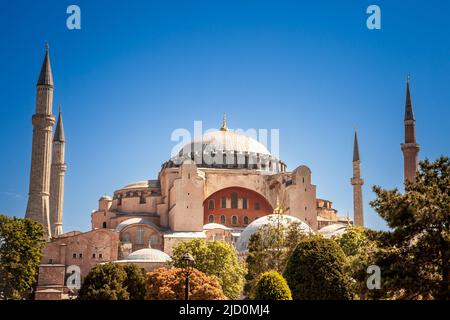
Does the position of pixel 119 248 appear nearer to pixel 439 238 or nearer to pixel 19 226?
pixel 19 226

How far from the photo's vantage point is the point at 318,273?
998 inches

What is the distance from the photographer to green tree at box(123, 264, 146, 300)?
32156mm

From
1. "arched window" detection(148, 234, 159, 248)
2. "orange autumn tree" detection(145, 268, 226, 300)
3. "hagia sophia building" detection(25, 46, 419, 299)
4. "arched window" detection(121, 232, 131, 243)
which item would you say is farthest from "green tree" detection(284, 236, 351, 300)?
"arched window" detection(121, 232, 131, 243)

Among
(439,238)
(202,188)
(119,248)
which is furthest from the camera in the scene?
(202,188)

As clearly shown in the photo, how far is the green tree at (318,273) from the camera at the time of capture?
25188mm

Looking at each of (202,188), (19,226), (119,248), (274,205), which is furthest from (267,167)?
(19,226)

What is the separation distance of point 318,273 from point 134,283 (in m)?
10.7

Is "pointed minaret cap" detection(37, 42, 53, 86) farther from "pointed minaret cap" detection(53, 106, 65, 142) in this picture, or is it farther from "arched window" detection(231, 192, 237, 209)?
"arched window" detection(231, 192, 237, 209)

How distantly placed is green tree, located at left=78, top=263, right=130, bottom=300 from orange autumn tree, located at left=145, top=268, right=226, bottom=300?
213 cm

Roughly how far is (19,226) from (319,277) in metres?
19.9

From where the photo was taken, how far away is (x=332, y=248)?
26156 millimetres

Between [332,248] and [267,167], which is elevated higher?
[267,167]
